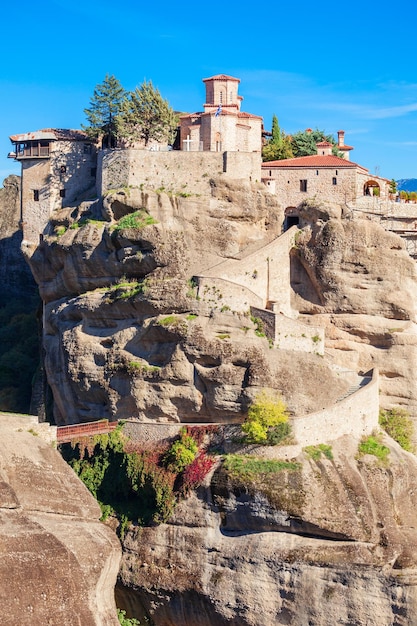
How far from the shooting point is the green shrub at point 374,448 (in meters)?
53.8

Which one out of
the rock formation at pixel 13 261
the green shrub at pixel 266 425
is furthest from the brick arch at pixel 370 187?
the rock formation at pixel 13 261

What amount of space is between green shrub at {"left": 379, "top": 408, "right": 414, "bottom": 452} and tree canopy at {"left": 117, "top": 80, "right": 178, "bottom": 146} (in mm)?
18832

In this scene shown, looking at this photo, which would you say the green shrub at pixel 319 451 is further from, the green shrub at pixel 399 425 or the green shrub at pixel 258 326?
the green shrub at pixel 399 425

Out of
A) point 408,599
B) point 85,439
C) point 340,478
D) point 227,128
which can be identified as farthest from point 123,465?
point 227,128

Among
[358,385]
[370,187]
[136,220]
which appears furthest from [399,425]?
[136,220]

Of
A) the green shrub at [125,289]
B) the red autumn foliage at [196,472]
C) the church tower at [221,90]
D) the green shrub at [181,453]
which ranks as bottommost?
the red autumn foliage at [196,472]

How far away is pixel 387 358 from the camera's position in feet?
197

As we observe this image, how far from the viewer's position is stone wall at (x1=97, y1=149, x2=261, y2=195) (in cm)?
6053

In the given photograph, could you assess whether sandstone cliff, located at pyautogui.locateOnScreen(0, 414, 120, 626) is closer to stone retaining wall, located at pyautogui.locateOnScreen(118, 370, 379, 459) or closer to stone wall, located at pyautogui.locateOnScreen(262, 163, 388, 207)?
stone retaining wall, located at pyautogui.locateOnScreen(118, 370, 379, 459)

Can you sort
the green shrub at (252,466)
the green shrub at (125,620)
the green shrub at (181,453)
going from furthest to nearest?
the green shrub at (181,453)
the green shrub at (125,620)
the green shrub at (252,466)

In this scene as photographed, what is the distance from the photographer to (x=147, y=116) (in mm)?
66000

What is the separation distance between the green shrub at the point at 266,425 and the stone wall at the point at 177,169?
13107mm

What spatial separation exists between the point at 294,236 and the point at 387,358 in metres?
7.34

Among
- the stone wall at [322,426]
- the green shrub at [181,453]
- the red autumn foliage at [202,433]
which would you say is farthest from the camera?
the red autumn foliage at [202,433]
